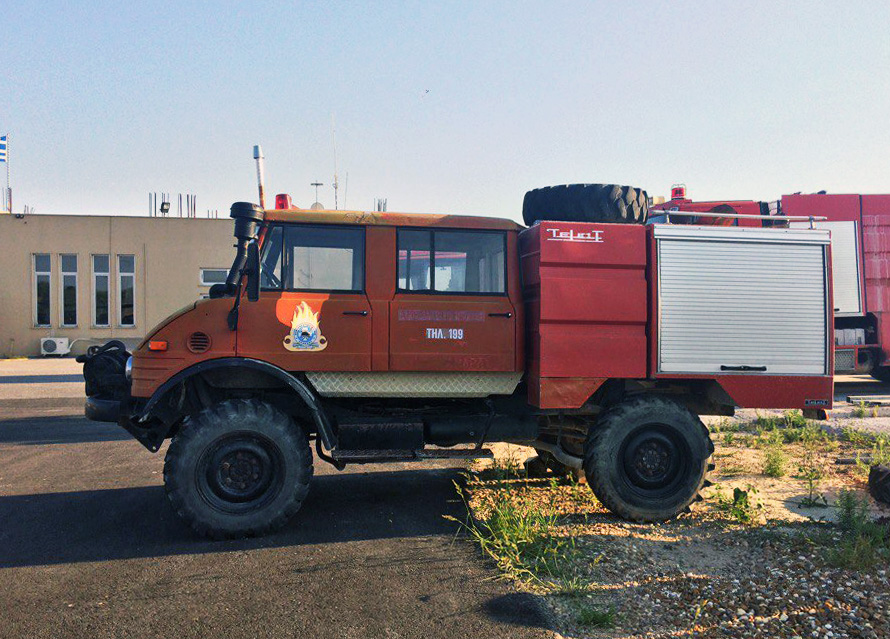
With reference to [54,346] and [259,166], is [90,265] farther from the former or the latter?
[259,166]

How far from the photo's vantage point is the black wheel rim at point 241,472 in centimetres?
532

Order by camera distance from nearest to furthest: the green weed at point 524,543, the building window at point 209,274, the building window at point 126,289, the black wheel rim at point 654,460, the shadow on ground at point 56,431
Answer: the green weed at point 524,543, the black wheel rim at point 654,460, the shadow on ground at point 56,431, the building window at point 126,289, the building window at point 209,274

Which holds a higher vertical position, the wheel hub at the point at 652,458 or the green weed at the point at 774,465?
the wheel hub at the point at 652,458

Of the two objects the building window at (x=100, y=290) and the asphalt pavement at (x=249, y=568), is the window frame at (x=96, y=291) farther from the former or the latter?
the asphalt pavement at (x=249, y=568)

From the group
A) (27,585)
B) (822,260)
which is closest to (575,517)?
(822,260)

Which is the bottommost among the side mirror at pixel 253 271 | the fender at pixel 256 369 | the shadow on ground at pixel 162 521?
the shadow on ground at pixel 162 521

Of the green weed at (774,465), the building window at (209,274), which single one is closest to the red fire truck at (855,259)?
the green weed at (774,465)

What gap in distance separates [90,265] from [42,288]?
1.92 metres

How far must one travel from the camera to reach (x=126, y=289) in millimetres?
24609

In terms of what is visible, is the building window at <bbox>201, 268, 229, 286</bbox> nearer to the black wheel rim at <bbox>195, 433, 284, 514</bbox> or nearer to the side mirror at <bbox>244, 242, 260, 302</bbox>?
the side mirror at <bbox>244, 242, 260, 302</bbox>

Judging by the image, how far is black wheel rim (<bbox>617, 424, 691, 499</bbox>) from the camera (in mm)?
5855

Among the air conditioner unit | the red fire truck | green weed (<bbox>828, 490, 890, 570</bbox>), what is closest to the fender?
green weed (<bbox>828, 490, 890, 570</bbox>)

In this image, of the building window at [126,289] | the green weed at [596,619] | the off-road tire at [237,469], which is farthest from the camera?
the building window at [126,289]

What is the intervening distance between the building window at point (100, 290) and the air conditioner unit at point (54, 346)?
3.98 ft
